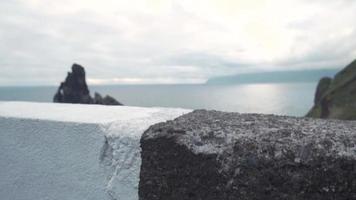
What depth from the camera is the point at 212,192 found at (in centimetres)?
179

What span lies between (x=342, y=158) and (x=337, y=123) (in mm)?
457

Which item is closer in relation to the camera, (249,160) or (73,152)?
(249,160)

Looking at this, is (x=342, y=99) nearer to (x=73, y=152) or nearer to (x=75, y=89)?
(x=73, y=152)

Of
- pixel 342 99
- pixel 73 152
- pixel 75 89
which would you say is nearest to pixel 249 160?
pixel 73 152

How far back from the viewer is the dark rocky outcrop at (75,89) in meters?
53.7

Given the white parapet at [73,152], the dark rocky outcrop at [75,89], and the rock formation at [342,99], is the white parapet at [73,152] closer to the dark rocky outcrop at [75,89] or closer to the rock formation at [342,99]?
the rock formation at [342,99]

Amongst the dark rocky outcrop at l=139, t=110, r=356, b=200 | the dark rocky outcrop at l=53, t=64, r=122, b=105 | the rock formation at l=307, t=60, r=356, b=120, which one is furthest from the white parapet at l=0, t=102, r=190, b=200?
the dark rocky outcrop at l=53, t=64, r=122, b=105

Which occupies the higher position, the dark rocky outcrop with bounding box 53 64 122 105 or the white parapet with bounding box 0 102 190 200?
the dark rocky outcrop with bounding box 53 64 122 105

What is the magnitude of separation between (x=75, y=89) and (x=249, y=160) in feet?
182

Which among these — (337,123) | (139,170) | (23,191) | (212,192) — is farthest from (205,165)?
(23,191)

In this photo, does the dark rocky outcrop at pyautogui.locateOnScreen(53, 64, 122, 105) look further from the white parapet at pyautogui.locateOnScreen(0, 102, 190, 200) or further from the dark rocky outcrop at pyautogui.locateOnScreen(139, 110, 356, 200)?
the dark rocky outcrop at pyautogui.locateOnScreen(139, 110, 356, 200)

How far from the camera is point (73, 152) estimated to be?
6.97 feet

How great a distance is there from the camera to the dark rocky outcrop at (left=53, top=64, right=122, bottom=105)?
5369 centimetres

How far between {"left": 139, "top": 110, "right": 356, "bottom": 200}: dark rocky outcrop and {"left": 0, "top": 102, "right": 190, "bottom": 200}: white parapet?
0.12 meters
